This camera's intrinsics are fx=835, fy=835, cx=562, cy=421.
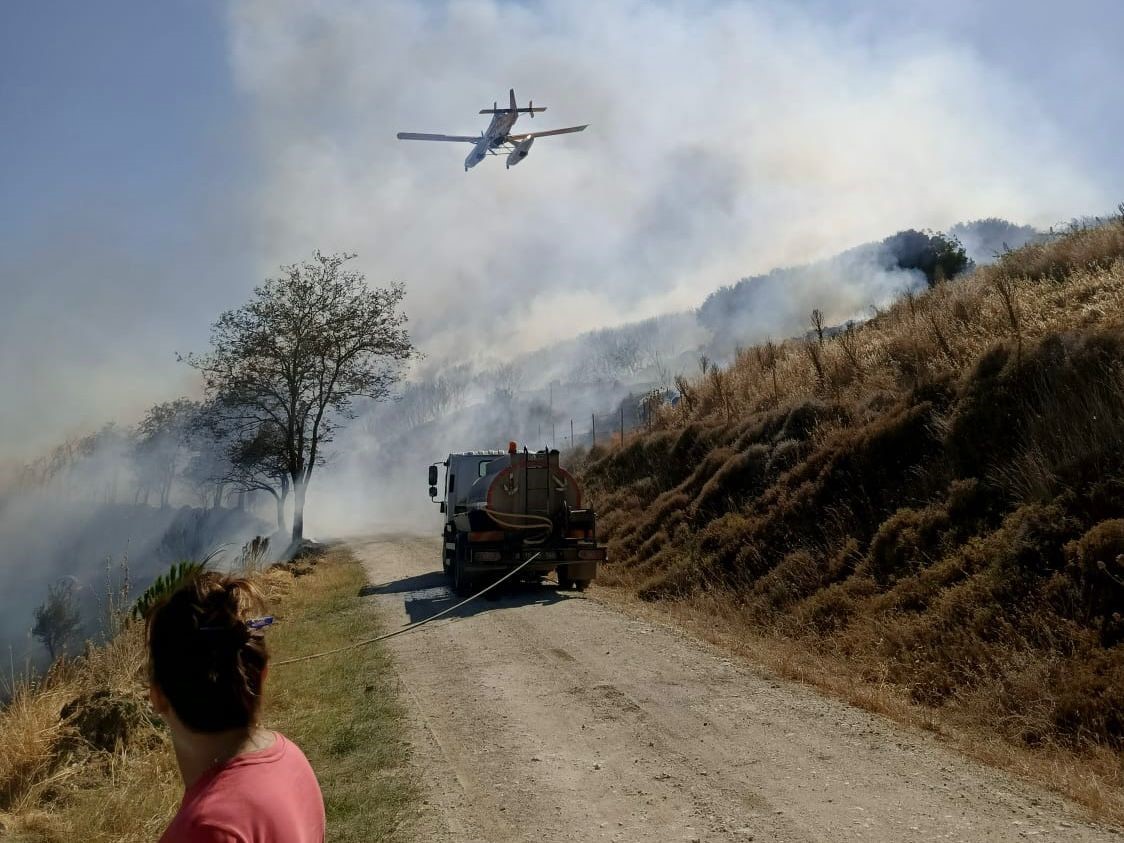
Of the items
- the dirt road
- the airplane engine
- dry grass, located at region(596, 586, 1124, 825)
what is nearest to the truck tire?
dry grass, located at region(596, 586, 1124, 825)

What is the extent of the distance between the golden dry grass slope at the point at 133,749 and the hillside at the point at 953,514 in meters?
4.82

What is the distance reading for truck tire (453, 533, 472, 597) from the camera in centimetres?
1527

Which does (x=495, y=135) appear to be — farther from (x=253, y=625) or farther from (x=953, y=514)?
(x=253, y=625)

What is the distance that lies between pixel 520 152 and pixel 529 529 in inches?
520

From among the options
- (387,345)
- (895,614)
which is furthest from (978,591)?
(387,345)

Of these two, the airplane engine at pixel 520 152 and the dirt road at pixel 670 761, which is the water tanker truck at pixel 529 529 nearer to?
the dirt road at pixel 670 761

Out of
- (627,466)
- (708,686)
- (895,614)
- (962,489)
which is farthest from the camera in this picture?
(627,466)

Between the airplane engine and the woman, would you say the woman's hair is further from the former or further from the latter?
the airplane engine

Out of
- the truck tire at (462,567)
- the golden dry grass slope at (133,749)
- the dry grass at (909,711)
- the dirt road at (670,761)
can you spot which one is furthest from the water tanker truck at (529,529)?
the golden dry grass slope at (133,749)

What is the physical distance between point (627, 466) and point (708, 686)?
51.9ft

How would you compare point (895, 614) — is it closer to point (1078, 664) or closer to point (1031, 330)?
point (1078, 664)

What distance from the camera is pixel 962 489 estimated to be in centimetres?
1077

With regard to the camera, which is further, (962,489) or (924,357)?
(924,357)

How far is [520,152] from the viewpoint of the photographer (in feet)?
79.9
